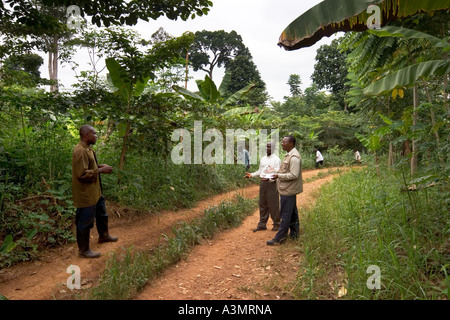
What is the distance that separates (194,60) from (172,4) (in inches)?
1194

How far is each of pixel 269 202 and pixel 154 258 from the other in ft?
8.29

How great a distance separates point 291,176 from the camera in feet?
13.9

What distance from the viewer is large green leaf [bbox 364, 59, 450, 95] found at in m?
3.19

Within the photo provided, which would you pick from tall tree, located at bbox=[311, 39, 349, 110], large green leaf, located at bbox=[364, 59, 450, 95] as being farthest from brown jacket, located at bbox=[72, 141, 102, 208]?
tall tree, located at bbox=[311, 39, 349, 110]

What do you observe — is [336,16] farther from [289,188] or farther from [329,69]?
[329,69]

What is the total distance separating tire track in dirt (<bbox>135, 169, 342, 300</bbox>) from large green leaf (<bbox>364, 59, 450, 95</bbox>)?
8.46 feet

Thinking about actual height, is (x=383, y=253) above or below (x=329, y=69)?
below

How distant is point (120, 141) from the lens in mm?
6633

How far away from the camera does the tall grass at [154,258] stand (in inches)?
114

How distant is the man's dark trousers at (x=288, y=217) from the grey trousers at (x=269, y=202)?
85cm

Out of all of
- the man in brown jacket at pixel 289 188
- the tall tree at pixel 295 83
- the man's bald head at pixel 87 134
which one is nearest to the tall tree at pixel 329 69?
the tall tree at pixel 295 83

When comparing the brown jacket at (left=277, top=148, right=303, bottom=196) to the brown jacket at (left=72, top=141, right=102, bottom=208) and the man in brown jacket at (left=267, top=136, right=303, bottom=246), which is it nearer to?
the man in brown jacket at (left=267, top=136, right=303, bottom=246)

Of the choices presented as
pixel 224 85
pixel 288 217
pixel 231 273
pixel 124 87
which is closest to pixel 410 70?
pixel 288 217
